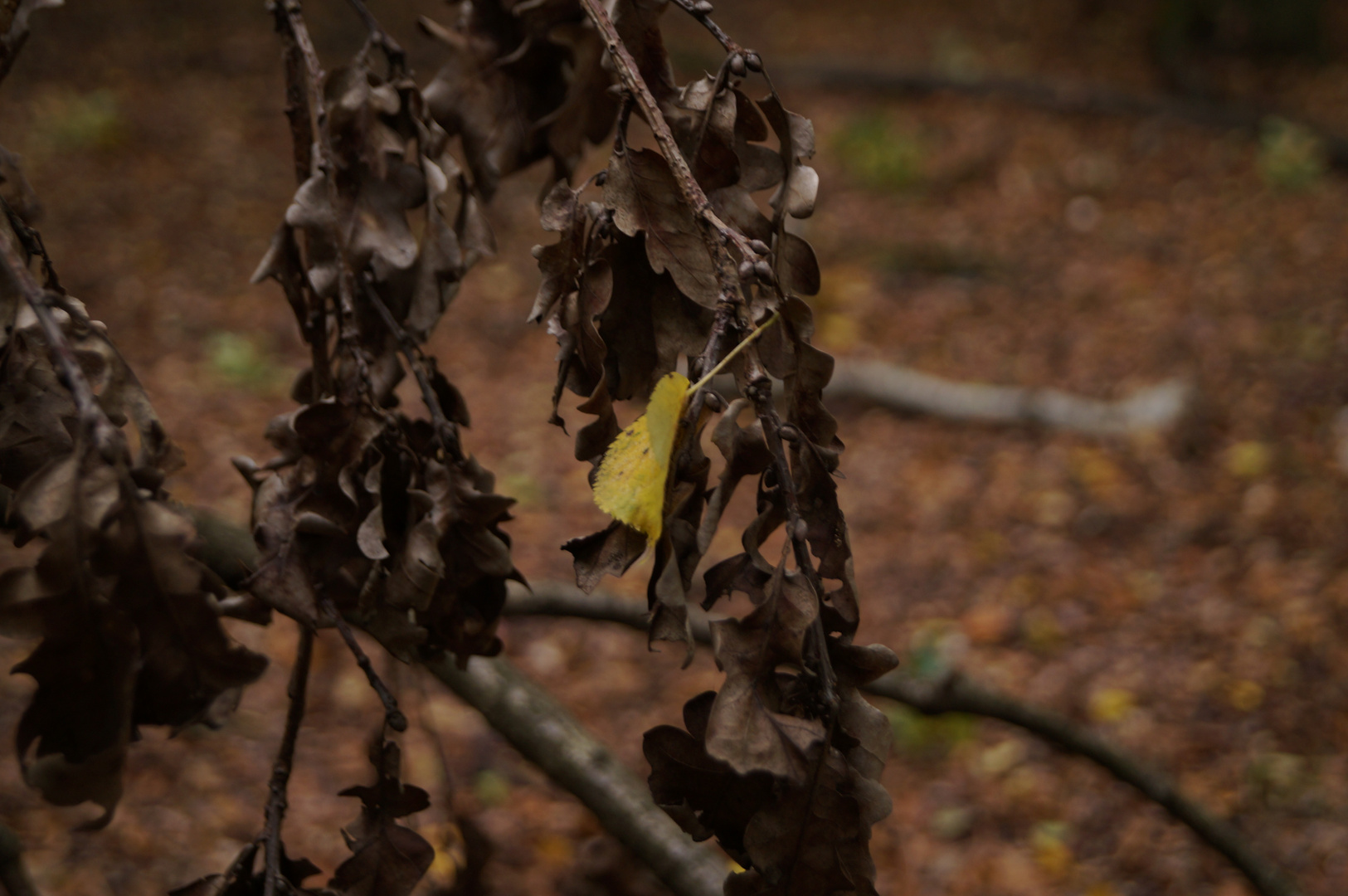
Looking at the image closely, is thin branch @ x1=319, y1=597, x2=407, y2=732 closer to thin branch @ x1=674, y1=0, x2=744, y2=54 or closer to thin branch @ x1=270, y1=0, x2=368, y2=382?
thin branch @ x1=270, y1=0, x2=368, y2=382

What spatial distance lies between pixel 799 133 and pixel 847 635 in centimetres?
43

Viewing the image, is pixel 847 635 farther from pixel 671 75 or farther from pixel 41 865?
pixel 41 865

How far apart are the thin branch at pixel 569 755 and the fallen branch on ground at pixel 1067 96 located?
643 centimetres

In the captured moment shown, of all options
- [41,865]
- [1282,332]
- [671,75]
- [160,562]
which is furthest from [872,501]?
[160,562]

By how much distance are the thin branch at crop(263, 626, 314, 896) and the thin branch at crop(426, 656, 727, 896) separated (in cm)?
55

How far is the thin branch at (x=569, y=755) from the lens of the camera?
1.62m

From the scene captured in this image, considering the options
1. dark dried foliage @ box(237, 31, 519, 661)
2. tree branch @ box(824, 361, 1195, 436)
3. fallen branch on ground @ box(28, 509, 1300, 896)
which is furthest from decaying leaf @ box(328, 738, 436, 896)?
tree branch @ box(824, 361, 1195, 436)

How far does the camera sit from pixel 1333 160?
6105mm

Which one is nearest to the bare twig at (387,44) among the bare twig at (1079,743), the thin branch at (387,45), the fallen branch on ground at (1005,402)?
the thin branch at (387,45)

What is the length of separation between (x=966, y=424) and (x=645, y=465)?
156 inches

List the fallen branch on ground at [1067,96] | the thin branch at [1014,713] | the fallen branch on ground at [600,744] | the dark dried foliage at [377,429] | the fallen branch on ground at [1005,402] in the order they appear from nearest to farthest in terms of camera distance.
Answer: the dark dried foliage at [377,429], the fallen branch on ground at [600,744], the thin branch at [1014,713], the fallen branch on ground at [1005,402], the fallen branch on ground at [1067,96]

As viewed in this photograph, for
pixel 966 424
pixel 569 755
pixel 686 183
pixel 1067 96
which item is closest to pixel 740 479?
pixel 686 183

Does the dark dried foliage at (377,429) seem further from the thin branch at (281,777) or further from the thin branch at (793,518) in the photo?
the thin branch at (793,518)

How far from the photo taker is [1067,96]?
738cm
